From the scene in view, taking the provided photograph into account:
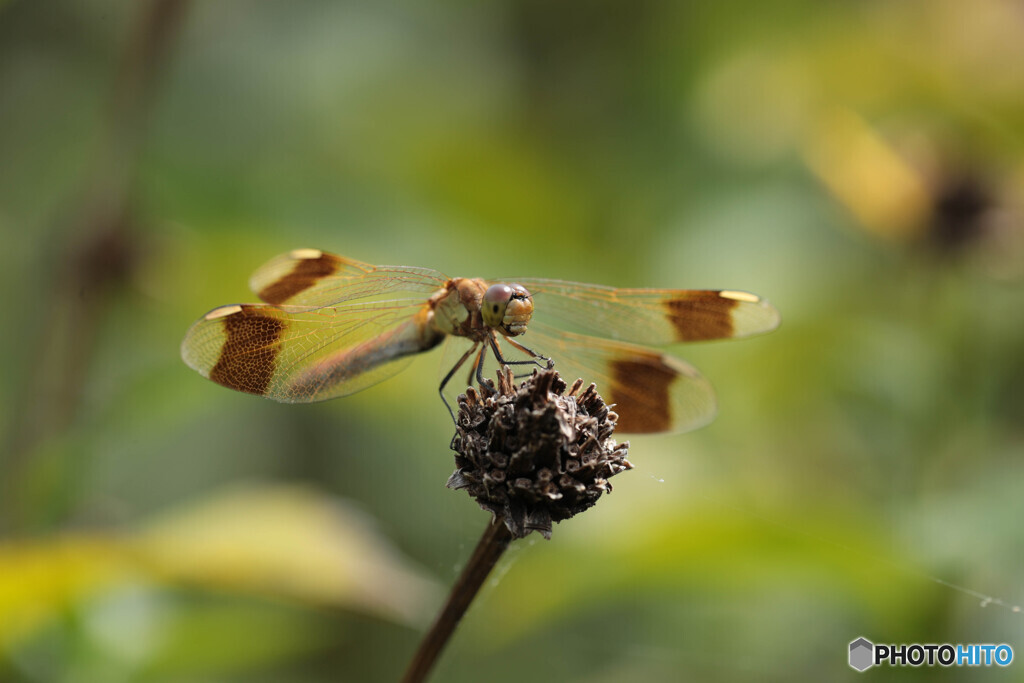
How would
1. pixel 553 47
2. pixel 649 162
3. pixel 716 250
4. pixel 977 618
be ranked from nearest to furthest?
1. pixel 977 618
2. pixel 716 250
3. pixel 649 162
4. pixel 553 47

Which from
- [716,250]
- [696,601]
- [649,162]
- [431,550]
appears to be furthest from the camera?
[649,162]

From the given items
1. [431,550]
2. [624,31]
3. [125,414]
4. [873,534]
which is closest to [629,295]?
[873,534]

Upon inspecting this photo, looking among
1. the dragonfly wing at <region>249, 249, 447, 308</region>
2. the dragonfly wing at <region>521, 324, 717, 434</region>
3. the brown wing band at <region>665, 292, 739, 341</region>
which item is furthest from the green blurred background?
the brown wing band at <region>665, 292, 739, 341</region>

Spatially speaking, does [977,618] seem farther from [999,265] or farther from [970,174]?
[970,174]

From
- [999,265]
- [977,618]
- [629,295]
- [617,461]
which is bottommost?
[617,461]

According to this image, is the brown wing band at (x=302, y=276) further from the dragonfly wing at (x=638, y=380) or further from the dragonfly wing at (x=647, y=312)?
the dragonfly wing at (x=638, y=380)

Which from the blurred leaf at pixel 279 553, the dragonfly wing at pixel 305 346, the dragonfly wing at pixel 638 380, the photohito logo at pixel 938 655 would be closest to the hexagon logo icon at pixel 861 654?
the photohito logo at pixel 938 655
